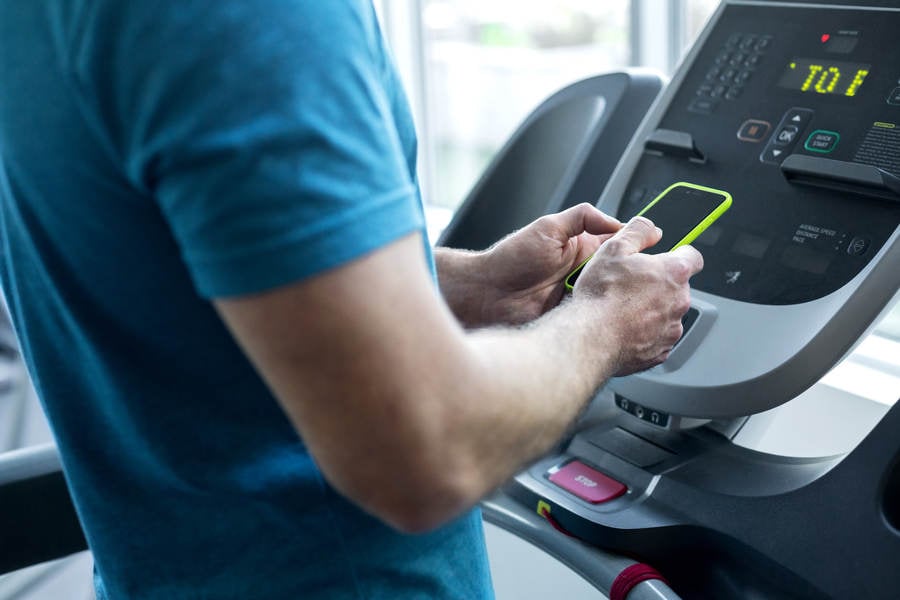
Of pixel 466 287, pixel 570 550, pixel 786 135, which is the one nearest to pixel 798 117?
pixel 786 135

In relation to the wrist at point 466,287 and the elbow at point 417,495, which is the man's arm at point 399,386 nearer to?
the elbow at point 417,495

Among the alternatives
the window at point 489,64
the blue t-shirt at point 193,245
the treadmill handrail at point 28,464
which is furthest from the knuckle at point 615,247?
the window at point 489,64

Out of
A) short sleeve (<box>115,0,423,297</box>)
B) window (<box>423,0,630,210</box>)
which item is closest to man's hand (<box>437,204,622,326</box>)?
short sleeve (<box>115,0,423,297</box>)

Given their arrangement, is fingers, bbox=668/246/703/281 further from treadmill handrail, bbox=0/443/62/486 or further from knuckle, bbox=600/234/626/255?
treadmill handrail, bbox=0/443/62/486

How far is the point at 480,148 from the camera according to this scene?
2.92m

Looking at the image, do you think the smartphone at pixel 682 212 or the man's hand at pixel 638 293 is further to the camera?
the smartphone at pixel 682 212

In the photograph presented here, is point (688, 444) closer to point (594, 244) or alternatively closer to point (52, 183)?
point (594, 244)

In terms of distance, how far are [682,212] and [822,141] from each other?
158 mm

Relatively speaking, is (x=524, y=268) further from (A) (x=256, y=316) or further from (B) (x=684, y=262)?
(A) (x=256, y=316)

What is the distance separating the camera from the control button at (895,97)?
94cm

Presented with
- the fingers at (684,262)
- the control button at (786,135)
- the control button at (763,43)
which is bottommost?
the fingers at (684,262)

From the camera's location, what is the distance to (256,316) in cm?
52

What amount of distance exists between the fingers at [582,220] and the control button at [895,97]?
290 millimetres

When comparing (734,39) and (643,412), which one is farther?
(734,39)
